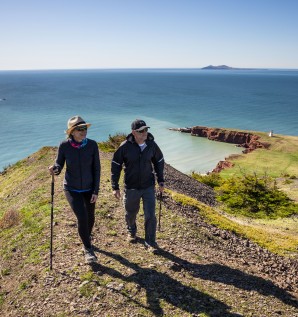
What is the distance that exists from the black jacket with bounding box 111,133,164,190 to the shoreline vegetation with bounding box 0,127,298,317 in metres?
1.78

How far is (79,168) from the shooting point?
6.92 meters

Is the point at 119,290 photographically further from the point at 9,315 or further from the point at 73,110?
the point at 73,110

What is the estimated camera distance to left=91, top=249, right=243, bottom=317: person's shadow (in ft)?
20.5

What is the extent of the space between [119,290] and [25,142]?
65.3 metres

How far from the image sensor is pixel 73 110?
112 m

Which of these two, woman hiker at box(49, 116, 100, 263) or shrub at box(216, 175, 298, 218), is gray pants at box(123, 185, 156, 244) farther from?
shrub at box(216, 175, 298, 218)

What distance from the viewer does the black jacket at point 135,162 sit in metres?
7.57

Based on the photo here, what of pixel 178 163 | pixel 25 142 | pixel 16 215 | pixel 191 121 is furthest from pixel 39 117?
pixel 16 215

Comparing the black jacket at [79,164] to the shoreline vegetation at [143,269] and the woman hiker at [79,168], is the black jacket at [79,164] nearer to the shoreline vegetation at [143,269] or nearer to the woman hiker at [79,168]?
the woman hiker at [79,168]

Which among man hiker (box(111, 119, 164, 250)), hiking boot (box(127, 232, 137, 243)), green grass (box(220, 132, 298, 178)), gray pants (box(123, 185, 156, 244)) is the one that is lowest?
green grass (box(220, 132, 298, 178))

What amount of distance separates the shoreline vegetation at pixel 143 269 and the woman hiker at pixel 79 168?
1253 millimetres

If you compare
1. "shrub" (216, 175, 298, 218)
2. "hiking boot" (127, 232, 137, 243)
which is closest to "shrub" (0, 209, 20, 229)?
"hiking boot" (127, 232, 137, 243)

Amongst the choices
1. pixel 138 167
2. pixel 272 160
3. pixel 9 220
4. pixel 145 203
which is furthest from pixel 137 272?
pixel 272 160

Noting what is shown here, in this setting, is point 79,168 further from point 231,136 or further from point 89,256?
point 231,136
